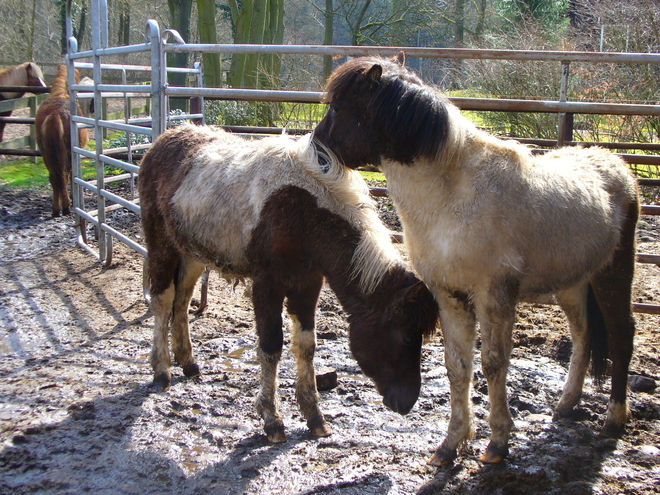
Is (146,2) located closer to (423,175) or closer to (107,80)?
(107,80)

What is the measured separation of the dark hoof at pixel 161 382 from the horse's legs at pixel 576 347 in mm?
2583

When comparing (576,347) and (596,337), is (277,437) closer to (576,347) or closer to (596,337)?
(576,347)

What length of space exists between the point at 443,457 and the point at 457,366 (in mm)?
487

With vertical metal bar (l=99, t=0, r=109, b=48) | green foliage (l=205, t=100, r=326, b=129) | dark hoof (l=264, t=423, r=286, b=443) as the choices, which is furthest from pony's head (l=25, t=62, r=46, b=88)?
dark hoof (l=264, t=423, r=286, b=443)

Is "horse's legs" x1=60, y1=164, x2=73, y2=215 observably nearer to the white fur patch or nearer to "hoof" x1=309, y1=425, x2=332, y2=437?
the white fur patch

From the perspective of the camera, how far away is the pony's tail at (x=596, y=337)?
11.8ft

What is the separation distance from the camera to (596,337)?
3611mm

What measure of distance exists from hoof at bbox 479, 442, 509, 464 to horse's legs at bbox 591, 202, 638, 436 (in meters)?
0.79

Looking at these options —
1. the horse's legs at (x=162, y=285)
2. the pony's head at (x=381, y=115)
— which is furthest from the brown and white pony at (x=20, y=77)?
the pony's head at (x=381, y=115)

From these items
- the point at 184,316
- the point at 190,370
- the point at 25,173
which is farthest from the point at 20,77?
the point at 190,370

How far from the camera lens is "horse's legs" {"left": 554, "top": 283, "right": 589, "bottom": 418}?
360 cm

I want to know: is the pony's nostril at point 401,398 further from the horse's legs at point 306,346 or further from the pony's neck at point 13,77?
the pony's neck at point 13,77

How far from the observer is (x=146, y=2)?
73.7 ft

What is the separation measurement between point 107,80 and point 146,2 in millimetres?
3508
